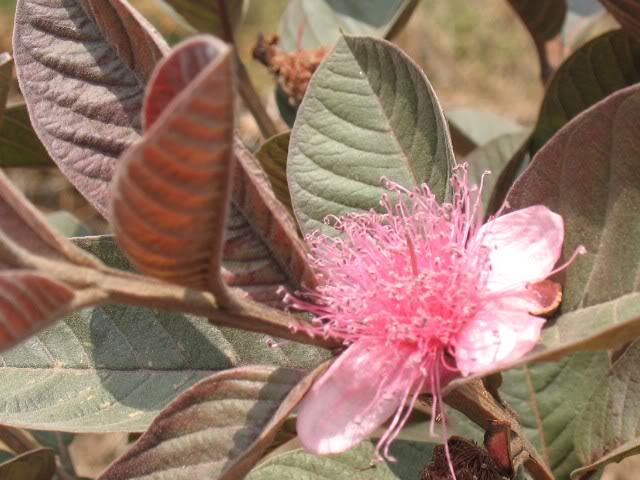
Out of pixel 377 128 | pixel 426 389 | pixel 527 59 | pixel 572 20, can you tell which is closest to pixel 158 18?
pixel 527 59

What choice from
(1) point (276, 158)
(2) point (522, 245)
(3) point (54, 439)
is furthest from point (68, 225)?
(2) point (522, 245)

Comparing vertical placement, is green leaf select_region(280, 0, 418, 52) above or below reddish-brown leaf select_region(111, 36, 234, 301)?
below

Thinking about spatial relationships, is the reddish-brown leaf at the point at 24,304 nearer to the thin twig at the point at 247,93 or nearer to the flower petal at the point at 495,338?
the flower petal at the point at 495,338

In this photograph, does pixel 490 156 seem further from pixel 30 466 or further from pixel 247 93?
pixel 30 466

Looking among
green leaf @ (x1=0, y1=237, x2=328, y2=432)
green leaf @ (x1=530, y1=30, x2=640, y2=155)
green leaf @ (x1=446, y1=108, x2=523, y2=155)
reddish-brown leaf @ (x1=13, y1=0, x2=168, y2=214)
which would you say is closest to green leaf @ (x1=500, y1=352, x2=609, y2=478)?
green leaf @ (x1=530, y1=30, x2=640, y2=155)

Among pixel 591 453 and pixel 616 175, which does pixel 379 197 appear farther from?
pixel 591 453

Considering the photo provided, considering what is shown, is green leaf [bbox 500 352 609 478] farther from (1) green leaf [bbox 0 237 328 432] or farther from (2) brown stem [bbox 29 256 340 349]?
(2) brown stem [bbox 29 256 340 349]
